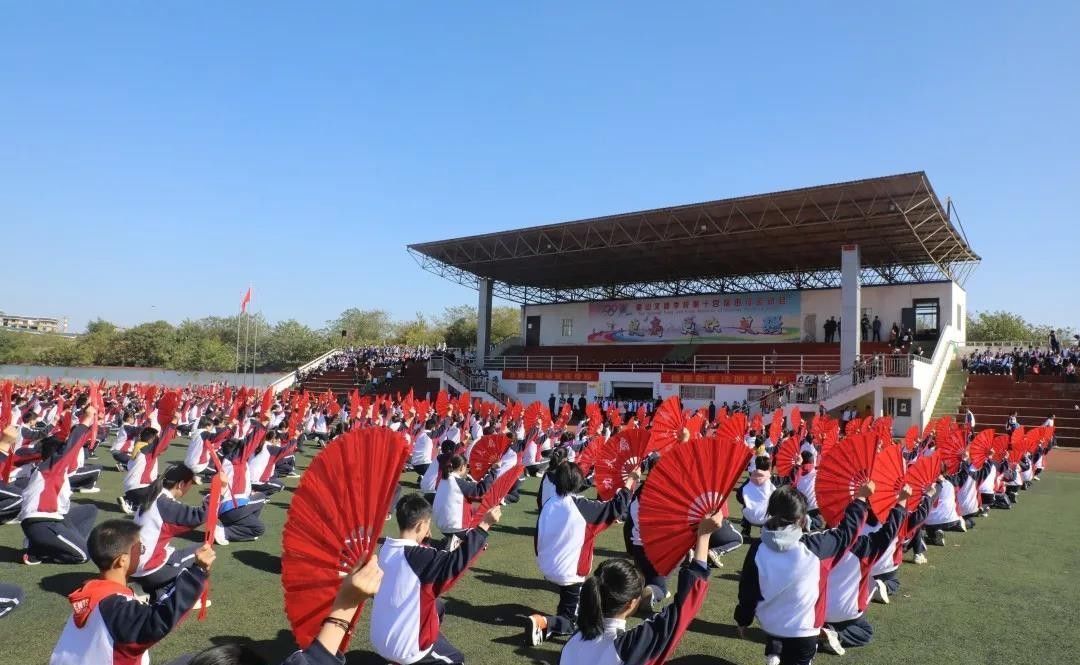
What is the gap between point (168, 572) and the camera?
488cm

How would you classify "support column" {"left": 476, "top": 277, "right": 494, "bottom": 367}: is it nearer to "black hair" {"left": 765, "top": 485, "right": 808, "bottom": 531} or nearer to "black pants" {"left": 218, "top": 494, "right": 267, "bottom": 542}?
"black pants" {"left": 218, "top": 494, "right": 267, "bottom": 542}

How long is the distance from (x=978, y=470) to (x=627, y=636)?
8.83 meters

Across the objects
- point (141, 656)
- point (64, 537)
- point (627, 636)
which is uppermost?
point (627, 636)

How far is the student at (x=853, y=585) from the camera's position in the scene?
4.35 metres

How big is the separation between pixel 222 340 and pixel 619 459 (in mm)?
66125

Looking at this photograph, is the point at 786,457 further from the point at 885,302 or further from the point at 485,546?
the point at 885,302

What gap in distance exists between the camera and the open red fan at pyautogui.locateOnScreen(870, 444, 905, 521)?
4.59 meters

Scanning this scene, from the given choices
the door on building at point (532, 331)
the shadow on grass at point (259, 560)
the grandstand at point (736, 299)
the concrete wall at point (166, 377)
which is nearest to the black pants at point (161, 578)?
the shadow on grass at point (259, 560)

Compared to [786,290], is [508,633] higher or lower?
lower

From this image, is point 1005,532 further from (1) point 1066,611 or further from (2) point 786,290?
(2) point 786,290

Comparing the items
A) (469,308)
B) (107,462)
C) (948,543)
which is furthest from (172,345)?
(948,543)

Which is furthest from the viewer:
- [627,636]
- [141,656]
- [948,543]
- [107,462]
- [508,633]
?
[107,462]

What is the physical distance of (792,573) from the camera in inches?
151

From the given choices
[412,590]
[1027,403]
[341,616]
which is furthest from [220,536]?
[1027,403]
